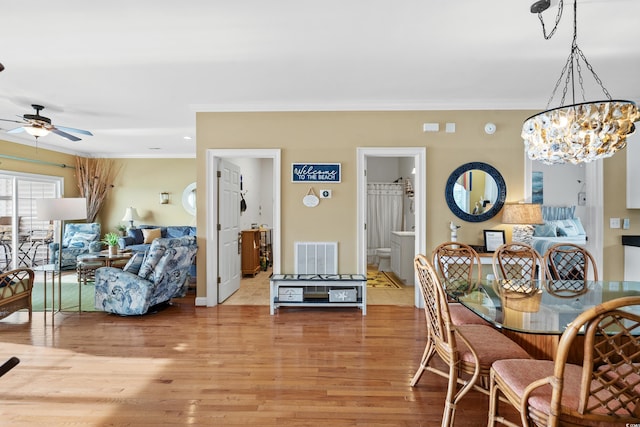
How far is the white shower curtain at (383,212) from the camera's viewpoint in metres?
7.78

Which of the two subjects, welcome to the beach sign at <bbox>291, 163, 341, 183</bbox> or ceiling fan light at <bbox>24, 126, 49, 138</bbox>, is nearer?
ceiling fan light at <bbox>24, 126, 49, 138</bbox>

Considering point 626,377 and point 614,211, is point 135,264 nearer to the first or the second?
point 626,377

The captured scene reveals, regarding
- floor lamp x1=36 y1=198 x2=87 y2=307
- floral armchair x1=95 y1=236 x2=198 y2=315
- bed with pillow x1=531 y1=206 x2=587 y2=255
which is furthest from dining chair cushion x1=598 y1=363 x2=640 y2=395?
bed with pillow x1=531 y1=206 x2=587 y2=255

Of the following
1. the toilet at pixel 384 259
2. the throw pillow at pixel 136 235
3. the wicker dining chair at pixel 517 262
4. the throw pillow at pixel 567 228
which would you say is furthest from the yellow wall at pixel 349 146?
the throw pillow at pixel 136 235

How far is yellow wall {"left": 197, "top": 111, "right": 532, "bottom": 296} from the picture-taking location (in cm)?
423

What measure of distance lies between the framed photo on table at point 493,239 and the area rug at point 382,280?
1642mm

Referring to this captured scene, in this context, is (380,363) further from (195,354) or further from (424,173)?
(424,173)

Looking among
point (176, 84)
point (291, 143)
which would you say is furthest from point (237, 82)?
point (291, 143)

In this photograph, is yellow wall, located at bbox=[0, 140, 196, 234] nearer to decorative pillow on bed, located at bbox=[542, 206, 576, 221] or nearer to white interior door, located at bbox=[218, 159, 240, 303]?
white interior door, located at bbox=[218, 159, 240, 303]

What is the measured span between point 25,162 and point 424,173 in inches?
286

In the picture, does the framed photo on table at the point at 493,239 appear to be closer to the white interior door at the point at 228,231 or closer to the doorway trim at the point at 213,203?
the doorway trim at the point at 213,203

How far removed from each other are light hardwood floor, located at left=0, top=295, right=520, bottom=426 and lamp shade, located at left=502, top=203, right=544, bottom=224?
5.32ft

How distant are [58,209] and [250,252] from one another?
9.93 feet

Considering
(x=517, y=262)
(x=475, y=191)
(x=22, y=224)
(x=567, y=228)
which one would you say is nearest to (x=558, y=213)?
(x=567, y=228)
